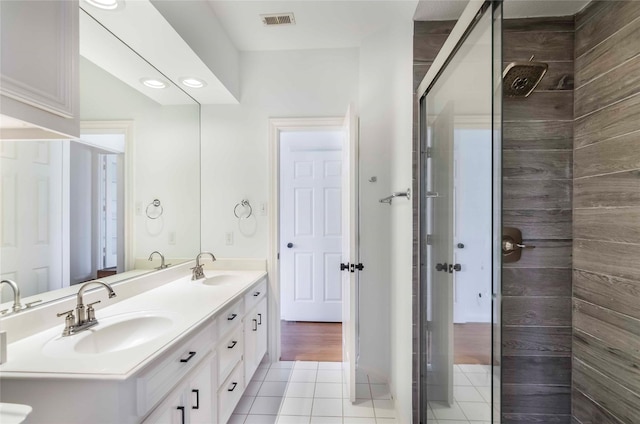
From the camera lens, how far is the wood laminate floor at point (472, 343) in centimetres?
97

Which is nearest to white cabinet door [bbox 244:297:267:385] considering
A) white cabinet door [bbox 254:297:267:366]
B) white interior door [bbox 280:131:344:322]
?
white cabinet door [bbox 254:297:267:366]

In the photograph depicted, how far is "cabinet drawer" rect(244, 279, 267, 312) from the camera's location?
6.25ft

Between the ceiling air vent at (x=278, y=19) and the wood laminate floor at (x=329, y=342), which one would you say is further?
the ceiling air vent at (x=278, y=19)

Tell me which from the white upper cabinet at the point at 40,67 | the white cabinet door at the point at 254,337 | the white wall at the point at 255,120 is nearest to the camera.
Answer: the white upper cabinet at the point at 40,67

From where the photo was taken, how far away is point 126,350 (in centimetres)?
96

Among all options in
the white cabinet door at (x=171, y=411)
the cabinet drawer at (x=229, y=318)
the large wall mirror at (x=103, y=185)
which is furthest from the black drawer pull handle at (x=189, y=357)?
the large wall mirror at (x=103, y=185)

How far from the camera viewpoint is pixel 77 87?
1.02 metres

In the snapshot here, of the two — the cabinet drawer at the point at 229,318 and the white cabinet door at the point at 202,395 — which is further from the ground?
the cabinet drawer at the point at 229,318

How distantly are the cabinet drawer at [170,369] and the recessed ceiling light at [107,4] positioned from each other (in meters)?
1.49

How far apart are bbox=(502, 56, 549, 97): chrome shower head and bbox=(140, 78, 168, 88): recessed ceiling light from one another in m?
2.04

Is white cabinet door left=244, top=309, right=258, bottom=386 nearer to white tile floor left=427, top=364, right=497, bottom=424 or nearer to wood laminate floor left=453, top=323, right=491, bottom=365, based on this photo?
white tile floor left=427, top=364, right=497, bottom=424

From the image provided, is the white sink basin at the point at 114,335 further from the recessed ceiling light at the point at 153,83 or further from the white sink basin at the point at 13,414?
the recessed ceiling light at the point at 153,83

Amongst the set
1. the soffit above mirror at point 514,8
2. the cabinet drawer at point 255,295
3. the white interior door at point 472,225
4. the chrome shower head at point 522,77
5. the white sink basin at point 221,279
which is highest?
the soffit above mirror at point 514,8

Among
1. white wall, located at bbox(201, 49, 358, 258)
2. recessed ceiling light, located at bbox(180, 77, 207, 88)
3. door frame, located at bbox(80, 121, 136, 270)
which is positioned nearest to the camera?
door frame, located at bbox(80, 121, 136, 270)
